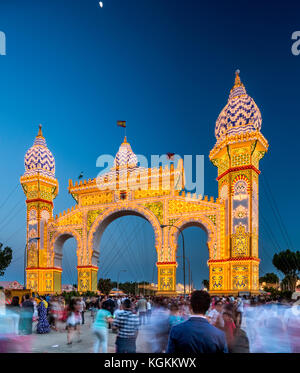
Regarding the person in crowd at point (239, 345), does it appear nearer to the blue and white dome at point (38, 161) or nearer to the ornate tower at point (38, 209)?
the ornate tower at point (38, 209)

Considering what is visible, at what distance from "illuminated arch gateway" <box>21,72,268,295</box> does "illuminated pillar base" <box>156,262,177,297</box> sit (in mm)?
84

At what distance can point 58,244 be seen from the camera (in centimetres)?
3862

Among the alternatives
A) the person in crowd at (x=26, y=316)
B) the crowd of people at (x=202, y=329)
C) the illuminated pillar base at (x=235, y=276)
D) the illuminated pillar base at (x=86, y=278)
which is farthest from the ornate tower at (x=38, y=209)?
the crowd of people at (x=202, y=329)

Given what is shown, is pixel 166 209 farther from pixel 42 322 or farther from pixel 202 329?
pixel 202 329

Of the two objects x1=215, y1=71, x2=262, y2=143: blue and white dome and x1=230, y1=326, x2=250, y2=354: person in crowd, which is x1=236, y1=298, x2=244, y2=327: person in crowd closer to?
x1=230, y1=326, x2=250, y2=354: person in crowd

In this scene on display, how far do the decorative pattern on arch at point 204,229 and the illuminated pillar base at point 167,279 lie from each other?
34.4 inches

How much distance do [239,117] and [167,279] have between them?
607 inches

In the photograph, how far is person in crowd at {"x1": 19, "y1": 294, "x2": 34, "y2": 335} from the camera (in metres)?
14.3

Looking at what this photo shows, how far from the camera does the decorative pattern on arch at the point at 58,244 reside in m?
36.8

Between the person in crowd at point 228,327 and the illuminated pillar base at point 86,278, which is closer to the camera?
the person in crowd at point 228,327

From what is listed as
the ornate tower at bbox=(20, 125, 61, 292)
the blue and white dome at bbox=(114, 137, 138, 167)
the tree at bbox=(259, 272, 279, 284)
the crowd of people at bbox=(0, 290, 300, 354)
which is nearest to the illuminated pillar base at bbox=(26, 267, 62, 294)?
the ornate tower at bbox=(20, 125, 61, 292)

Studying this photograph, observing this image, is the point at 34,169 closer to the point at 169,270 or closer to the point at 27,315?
the point at 169,270
